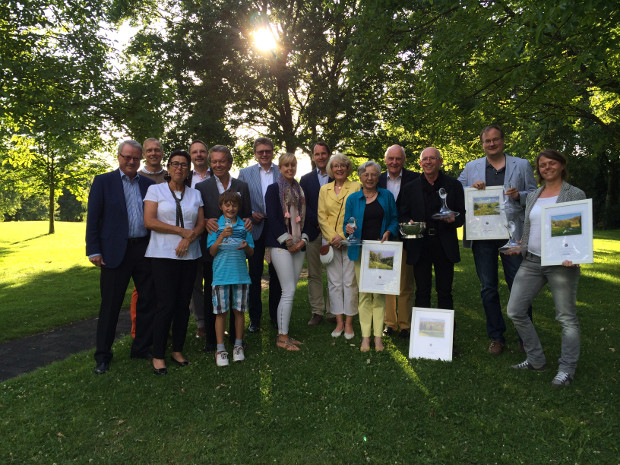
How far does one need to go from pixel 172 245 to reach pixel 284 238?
144 cm

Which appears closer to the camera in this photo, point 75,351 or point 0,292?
point 75,351

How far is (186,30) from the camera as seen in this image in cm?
1512

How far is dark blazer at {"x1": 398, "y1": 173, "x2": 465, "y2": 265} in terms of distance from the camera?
5.14 metres

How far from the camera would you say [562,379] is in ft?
13.9

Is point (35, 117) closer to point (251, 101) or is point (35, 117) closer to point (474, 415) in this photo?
point (251, 101)

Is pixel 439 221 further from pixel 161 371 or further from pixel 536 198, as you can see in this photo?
pixel 161 371

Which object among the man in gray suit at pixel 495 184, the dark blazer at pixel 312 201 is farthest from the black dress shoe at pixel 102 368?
the man in gray suit at pixel 495 184

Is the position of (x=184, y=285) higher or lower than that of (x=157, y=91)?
lower

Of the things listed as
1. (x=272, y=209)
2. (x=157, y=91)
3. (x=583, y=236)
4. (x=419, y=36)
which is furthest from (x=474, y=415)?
(x=157, y=91)

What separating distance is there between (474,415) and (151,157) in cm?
521

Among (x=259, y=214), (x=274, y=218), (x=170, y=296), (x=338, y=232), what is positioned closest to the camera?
(x=170, y=296)

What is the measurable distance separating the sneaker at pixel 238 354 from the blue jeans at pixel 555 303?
3282 millimetres

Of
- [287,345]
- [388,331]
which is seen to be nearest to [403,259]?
[388,331]

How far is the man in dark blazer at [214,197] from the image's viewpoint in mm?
5398
